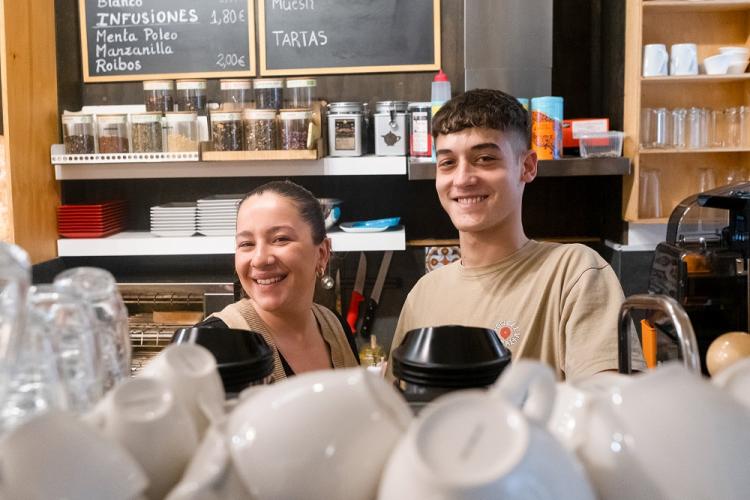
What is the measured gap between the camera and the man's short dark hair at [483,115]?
6.07 ft

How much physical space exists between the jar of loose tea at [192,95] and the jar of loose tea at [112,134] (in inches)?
9.4

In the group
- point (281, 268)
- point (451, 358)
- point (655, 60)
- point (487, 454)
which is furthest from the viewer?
point (655, 60)

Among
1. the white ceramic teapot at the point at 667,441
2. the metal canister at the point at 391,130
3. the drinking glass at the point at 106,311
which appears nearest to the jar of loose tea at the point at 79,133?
the metal canister at the point at 391,130

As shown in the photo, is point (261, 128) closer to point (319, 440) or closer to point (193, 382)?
point (193, 382)

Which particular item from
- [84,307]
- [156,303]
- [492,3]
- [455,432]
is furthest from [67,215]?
[455,432]

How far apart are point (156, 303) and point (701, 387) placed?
9.67ft

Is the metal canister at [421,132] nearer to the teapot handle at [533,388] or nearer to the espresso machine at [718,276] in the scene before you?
the espresso machine at [718,276]

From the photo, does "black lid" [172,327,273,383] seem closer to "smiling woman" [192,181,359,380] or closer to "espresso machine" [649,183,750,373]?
"smiling woman" [192,181,359,380]

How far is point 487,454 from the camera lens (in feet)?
1.80

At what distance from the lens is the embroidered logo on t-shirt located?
173 cm

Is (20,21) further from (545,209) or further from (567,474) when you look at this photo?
(567,474)

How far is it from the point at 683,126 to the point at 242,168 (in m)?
1.74

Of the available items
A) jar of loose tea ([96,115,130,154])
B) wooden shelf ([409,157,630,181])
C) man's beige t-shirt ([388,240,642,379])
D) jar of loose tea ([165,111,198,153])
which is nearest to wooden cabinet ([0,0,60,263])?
jar of loose tea ([96,115,130,154])

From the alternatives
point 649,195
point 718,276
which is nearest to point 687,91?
point 649,195
